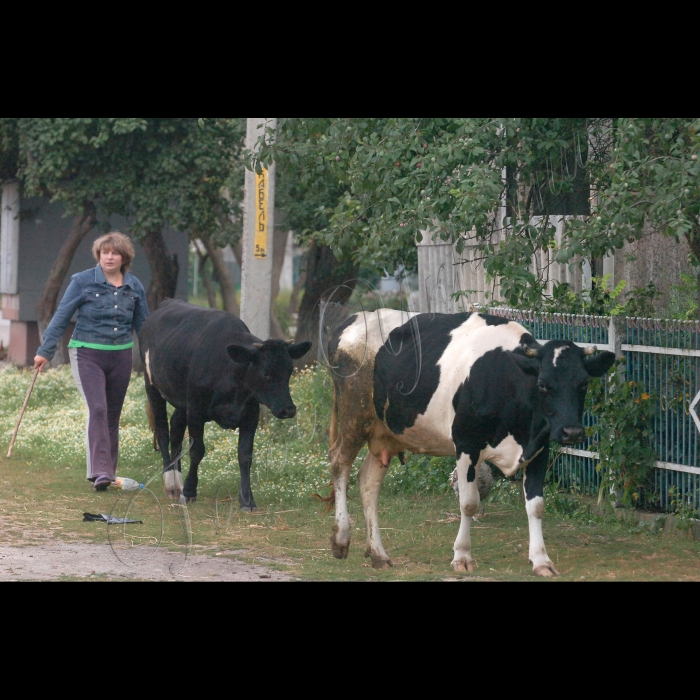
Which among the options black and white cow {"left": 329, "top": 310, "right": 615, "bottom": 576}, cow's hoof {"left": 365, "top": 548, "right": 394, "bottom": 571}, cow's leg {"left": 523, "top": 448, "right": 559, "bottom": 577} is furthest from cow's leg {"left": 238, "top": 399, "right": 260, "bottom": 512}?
cow's leg {"left": 523, "top": 448, "right": 559, "bottom": 577}

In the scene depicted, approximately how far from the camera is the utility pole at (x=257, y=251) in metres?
13.0

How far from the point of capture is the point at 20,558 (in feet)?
25.3

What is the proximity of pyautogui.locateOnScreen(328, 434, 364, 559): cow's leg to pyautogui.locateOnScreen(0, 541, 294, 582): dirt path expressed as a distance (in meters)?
0.55

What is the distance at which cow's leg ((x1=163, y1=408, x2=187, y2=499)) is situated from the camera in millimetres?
10539

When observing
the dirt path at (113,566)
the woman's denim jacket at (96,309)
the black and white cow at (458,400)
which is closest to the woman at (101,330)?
the woman's denim jacket at (96,309)

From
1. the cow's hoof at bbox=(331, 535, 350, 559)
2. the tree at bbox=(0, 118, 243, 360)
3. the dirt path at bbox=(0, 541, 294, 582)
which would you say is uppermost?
the tree at bbox=(0, 118, 243, 360)

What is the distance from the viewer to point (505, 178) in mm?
10461

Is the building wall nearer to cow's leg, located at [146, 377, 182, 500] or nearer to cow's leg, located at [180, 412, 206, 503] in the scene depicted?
cow's leg, located at [146, 377, 182, 500]

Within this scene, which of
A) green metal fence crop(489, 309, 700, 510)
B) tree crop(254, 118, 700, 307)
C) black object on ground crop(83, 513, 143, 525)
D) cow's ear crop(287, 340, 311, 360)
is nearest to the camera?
tree crop(254, 118, 700, 307)

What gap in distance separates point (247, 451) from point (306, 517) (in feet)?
2.93

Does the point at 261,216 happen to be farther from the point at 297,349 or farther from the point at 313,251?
the point at 313,251

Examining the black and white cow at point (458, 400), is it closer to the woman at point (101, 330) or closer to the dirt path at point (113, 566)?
the dirt path at point (113, 566)

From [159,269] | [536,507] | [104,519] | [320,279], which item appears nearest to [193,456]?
[104,519]

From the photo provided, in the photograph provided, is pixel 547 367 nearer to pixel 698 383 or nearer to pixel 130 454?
pixel 698 383
